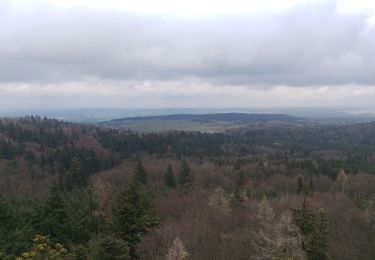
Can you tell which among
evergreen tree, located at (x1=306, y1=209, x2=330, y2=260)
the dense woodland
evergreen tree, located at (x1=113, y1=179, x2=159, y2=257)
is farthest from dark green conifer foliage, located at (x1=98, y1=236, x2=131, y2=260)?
evergreen tree, located at (x1=306, y1=209, x2=330, y2=260)

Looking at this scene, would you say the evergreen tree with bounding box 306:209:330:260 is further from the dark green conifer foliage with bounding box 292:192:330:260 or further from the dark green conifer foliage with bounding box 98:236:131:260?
the dark green conifer foliage with bounding box 98:236:131:260

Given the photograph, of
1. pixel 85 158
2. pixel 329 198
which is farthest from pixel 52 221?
pixel 85 158

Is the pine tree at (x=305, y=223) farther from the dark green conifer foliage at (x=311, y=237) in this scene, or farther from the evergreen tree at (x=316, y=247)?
the evergreen tree at (x=316, y=247)

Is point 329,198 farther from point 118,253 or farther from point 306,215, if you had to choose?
point 118,253

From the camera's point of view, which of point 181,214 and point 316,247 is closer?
point 316,247

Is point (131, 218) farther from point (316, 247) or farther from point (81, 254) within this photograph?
point (316, 247)

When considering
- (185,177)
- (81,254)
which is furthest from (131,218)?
(185,177)

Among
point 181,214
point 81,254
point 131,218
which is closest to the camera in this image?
point 81,254

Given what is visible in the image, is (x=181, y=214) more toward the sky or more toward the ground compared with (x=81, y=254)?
more toward the ground
